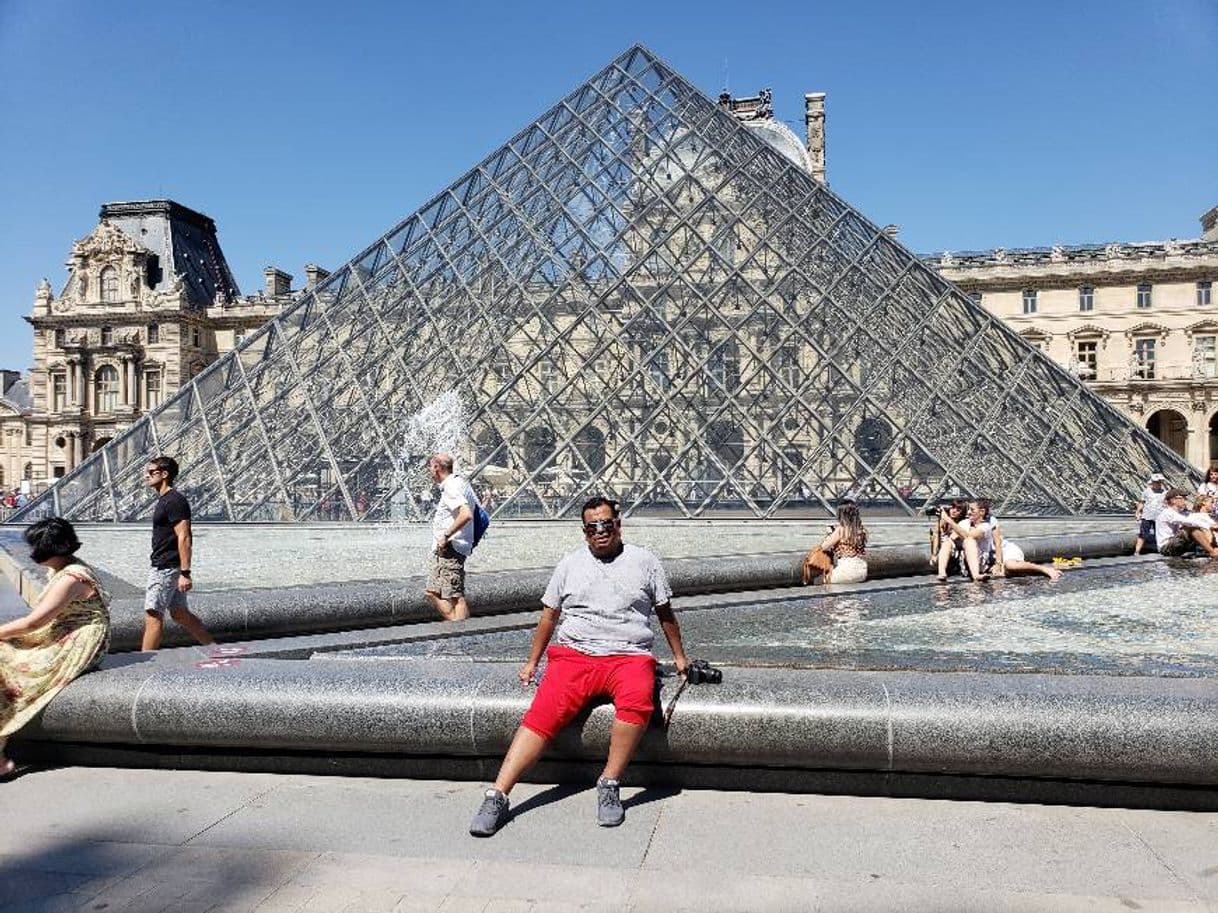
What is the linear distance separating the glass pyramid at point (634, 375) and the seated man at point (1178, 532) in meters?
5.86

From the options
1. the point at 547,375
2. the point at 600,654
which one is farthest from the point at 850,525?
the point at 547,375

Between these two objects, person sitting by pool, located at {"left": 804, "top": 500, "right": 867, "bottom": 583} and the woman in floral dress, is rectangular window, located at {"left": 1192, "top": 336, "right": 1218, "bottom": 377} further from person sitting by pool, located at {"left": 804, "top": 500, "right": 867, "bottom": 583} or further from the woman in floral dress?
the woman in floral dress

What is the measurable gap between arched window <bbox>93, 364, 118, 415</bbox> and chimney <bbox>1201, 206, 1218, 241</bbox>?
64.6 m

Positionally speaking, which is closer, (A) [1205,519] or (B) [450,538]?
(B) [450,538]

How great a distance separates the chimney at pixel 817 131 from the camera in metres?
52.8

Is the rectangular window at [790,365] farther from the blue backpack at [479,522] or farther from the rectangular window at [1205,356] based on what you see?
the rectangular window at [1205,356]

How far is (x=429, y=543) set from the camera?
16.5 meters

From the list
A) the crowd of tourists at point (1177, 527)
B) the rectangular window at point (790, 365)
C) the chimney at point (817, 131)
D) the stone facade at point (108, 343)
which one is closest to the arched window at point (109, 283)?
the stone facade at point (108, 343)

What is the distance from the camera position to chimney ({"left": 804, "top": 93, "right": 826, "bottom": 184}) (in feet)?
173

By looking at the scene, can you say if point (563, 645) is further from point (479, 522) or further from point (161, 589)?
point (161, 589)

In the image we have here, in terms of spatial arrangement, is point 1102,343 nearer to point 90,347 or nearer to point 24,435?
point 90,347

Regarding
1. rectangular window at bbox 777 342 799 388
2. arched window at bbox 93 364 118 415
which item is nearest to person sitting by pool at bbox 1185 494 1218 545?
rectangular window at bbox 777 342 799 388

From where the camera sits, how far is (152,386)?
59781mm

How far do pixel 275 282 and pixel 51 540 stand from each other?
62324mm
